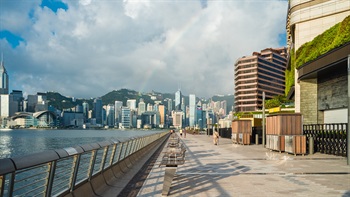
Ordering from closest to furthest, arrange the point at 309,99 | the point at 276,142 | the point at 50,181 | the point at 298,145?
the point at 50,181, the point at 298,145, the point at 276,142, the point at 309,99

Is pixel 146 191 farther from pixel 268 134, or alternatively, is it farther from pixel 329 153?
pixel 268 134

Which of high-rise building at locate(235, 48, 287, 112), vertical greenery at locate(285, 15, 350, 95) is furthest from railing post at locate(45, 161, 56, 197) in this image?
high-rise building at locate(235, 48, 287, 112)

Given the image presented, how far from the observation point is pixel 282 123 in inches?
930

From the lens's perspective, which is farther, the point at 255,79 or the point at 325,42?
the point at 255,79

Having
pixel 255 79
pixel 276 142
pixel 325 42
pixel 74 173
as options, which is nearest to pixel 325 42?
pixel 325 42

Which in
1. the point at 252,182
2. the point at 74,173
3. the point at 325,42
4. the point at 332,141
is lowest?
the point at 252,182

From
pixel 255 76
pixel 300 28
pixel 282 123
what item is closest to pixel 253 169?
pixel 282 123

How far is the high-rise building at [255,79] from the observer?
153750 mm

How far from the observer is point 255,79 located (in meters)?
154

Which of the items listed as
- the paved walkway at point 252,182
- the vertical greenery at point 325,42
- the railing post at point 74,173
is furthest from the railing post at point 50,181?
the vertical greenery at point 325,42

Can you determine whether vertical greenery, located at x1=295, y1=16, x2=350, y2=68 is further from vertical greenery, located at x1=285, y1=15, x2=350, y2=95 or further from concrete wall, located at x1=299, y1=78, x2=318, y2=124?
concrete wall, located at x1=299, y1=78, x2=318, y2=124

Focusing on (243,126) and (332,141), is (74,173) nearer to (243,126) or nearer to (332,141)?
(332,141)

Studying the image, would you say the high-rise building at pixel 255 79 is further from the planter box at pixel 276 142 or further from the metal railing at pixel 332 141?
the metal railing at pixel 332 141

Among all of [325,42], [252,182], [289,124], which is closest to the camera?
[252,182]
